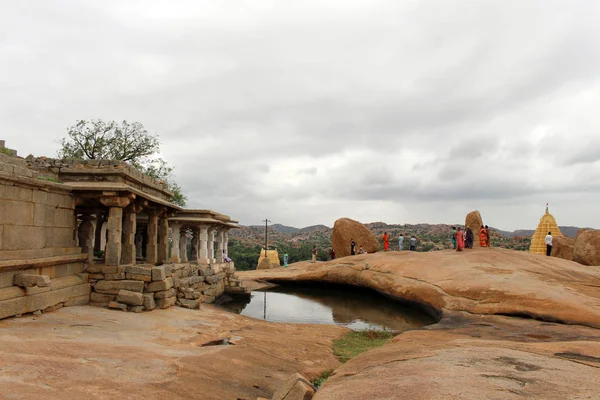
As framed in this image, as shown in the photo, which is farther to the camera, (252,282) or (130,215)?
(252,282)

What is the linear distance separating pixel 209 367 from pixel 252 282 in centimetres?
1862

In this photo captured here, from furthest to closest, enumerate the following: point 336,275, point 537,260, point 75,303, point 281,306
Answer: point 336,275
point 281,306
point 537,260
point 75,303

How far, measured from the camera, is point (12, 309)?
24.6 ft

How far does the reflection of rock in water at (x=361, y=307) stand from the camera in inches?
Result: 590

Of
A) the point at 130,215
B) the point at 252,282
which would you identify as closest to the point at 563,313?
the point at 130,215

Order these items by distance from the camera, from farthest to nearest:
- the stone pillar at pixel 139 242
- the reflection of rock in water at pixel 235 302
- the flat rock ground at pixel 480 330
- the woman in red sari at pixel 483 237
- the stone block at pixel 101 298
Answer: the stone pillar at pixel 139 242, the woman in red sari at pixel 483 237, the reflection of rock in water at pixel 235 302, the stone block at pixel 101 298, the flat rock ground at pixel 480 330

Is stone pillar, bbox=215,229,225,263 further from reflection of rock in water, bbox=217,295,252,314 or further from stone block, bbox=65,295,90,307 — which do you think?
stone block, bbox=65,295,90,307

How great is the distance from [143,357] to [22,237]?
473 cm

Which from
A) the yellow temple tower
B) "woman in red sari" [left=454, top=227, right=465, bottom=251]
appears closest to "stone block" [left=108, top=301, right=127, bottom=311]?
"woman in red sari" [left=454, top=227, right=465, bottom=251]

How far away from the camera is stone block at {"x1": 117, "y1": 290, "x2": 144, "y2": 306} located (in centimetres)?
1014

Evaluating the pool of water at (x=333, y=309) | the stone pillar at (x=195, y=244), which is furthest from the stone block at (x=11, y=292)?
the stone pillar at (x=195, y=244)

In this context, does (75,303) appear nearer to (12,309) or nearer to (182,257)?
(12,309)

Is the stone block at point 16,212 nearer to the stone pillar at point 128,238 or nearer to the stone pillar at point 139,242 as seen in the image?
the stone pillar at point 128,238

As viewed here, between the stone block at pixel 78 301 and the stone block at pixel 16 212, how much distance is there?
219cm
